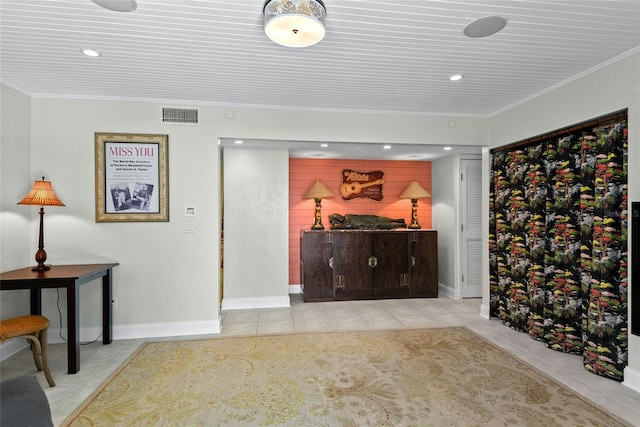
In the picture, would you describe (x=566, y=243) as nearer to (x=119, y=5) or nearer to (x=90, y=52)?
(x=119, y=5)

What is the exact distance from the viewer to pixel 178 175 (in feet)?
11.6

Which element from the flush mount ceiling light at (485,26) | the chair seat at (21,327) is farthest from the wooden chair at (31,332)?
the flush mount ceiling light at (485,26)

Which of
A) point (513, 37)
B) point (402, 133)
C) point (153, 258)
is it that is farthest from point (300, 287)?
point (513, 37)

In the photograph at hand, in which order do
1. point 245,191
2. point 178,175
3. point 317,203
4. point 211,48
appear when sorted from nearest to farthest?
point 211,48 → point 178,175 → point 245,191 → point 317,203

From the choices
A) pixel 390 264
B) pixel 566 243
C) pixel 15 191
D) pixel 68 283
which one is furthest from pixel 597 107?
pixel 15 191

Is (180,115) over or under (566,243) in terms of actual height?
over

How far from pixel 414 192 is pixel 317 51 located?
131 inches

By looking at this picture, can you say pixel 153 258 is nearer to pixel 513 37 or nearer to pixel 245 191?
pixel 245 191

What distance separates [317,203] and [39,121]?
Result: 3382mm

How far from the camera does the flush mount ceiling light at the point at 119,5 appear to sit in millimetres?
1845

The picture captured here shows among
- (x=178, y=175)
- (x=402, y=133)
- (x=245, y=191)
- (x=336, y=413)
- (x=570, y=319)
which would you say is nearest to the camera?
(x=336, y=413)

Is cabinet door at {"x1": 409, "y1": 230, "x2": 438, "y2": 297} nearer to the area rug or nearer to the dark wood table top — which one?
the area rug

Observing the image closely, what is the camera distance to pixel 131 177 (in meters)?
3.44

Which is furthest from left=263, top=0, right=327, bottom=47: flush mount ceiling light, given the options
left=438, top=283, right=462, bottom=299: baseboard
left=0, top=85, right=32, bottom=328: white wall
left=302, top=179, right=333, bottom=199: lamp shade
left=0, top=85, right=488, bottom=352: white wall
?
left=438, top=283, right=462, bottom=299: baseboard
